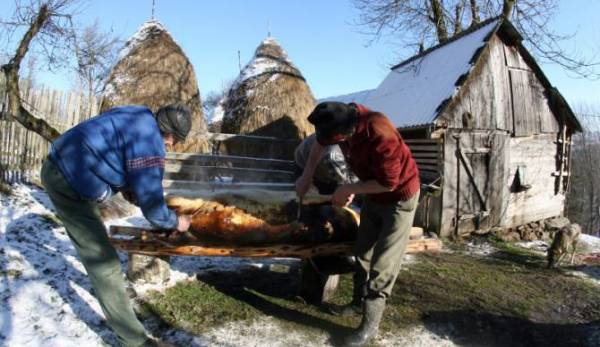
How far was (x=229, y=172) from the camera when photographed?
9.88 meters

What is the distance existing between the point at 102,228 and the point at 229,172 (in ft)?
23.4

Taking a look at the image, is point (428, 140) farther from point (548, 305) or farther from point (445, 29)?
point (445, 29)

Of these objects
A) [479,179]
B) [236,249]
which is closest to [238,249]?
[236,249]

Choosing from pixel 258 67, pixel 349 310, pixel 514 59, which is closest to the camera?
pixel 349 310

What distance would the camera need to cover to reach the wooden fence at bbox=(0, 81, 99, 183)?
6570mm

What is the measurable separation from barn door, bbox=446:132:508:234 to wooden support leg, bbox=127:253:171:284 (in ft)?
22.4

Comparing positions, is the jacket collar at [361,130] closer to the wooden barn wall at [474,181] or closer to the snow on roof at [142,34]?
the wooden barn wall at [474,181]

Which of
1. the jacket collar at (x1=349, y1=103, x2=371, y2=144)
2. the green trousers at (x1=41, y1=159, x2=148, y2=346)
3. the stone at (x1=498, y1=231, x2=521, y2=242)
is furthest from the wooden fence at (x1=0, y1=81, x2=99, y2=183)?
the stone at (x1=498, y1=231, x2=521, y2=242)

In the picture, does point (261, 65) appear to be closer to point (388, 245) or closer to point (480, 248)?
point (480, 248)

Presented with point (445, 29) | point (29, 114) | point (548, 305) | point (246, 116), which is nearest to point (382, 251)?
point (548, 305)

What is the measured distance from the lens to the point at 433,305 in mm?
4379

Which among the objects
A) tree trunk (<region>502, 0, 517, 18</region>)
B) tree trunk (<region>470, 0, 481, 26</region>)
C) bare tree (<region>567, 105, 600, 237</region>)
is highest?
tree trunk (<region>470, 0, 481, 26</region>)

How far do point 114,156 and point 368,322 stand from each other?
2.36 meters

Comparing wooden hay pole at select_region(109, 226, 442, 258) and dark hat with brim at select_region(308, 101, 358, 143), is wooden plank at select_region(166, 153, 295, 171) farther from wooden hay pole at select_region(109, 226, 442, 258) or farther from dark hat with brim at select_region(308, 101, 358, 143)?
dark hat with brim at select_region(308, 101, 358, 143)
